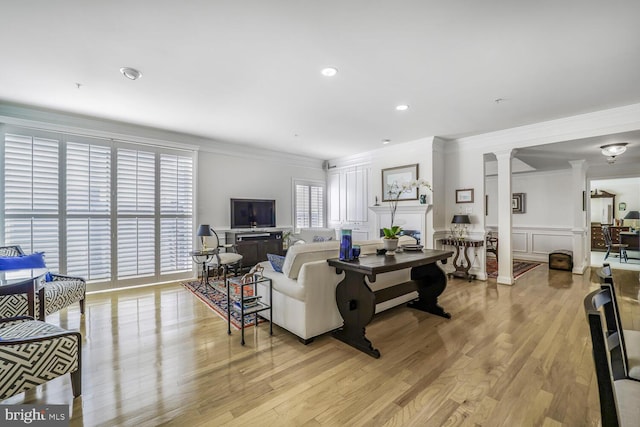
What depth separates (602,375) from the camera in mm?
950

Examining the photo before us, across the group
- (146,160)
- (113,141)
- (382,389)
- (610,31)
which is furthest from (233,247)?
(610,31)

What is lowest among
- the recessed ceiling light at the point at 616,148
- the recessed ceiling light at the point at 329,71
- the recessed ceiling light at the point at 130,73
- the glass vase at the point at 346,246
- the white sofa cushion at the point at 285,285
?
the white sofa cushion at the point at 285,285

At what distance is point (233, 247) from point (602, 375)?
5302 mm

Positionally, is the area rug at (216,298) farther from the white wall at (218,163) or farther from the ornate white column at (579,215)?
the ornate white column at (579,215)

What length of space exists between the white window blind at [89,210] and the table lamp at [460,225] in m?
6.04

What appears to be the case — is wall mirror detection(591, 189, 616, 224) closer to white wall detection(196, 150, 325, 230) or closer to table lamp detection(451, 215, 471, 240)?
table lamp detection(451, 215, 471, 240)

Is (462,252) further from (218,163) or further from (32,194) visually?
(32,194)

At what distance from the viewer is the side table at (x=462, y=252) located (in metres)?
5.07

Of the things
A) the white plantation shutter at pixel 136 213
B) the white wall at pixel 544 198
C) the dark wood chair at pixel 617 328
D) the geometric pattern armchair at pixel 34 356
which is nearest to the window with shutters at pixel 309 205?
the white plantation shutter at pixel 136 213

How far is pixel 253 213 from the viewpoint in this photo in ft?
20.0

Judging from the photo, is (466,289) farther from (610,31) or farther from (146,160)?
(146,160)

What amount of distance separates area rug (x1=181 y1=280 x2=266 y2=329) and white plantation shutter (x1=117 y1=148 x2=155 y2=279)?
84 cm

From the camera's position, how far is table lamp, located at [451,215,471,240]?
200 inches

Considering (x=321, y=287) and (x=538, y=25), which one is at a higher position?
(x=538, y=25)
